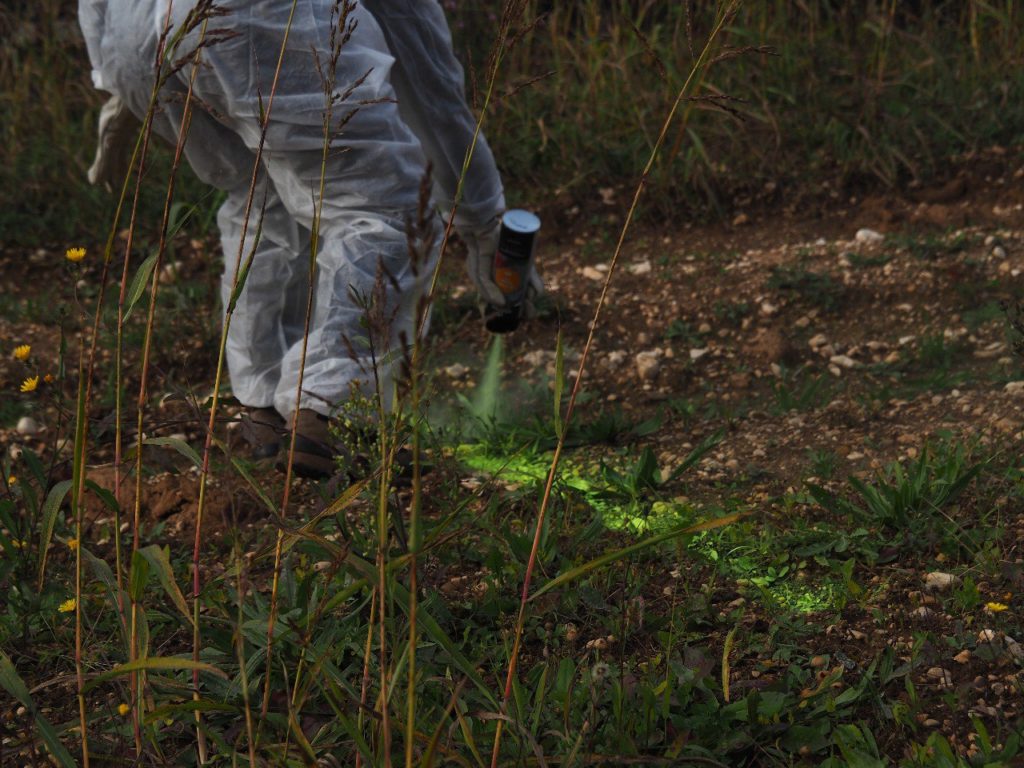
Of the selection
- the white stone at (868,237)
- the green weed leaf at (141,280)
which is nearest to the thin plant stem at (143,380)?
the green weed leaf at (141,280)

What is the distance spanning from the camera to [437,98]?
9.58 ft

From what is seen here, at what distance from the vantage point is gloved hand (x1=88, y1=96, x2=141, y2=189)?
2896mm

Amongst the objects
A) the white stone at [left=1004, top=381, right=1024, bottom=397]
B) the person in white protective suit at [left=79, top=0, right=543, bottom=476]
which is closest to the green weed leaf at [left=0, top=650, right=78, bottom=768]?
the person in white protective suit at [left=79, top=0, right=543, bottom=476]

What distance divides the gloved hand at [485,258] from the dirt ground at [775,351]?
8.9 inches

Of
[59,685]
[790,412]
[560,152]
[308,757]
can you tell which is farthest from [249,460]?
[560,152]

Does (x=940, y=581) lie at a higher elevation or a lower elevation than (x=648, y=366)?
higher

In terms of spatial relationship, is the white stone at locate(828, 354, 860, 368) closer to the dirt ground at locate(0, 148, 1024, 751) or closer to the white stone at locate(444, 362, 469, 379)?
the dirt ground at locate(0, 148, 1024, 751)

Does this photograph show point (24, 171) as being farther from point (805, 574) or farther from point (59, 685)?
point (805, 574)

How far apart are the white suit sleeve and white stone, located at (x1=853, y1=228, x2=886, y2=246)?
1.43 m

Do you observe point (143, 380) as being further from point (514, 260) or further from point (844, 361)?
point (844, 361)

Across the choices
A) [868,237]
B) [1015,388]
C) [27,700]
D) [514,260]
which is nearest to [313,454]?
[514,260]

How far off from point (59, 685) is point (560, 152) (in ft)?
10.5

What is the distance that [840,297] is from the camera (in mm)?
3566

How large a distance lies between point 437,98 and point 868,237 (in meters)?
1.72
